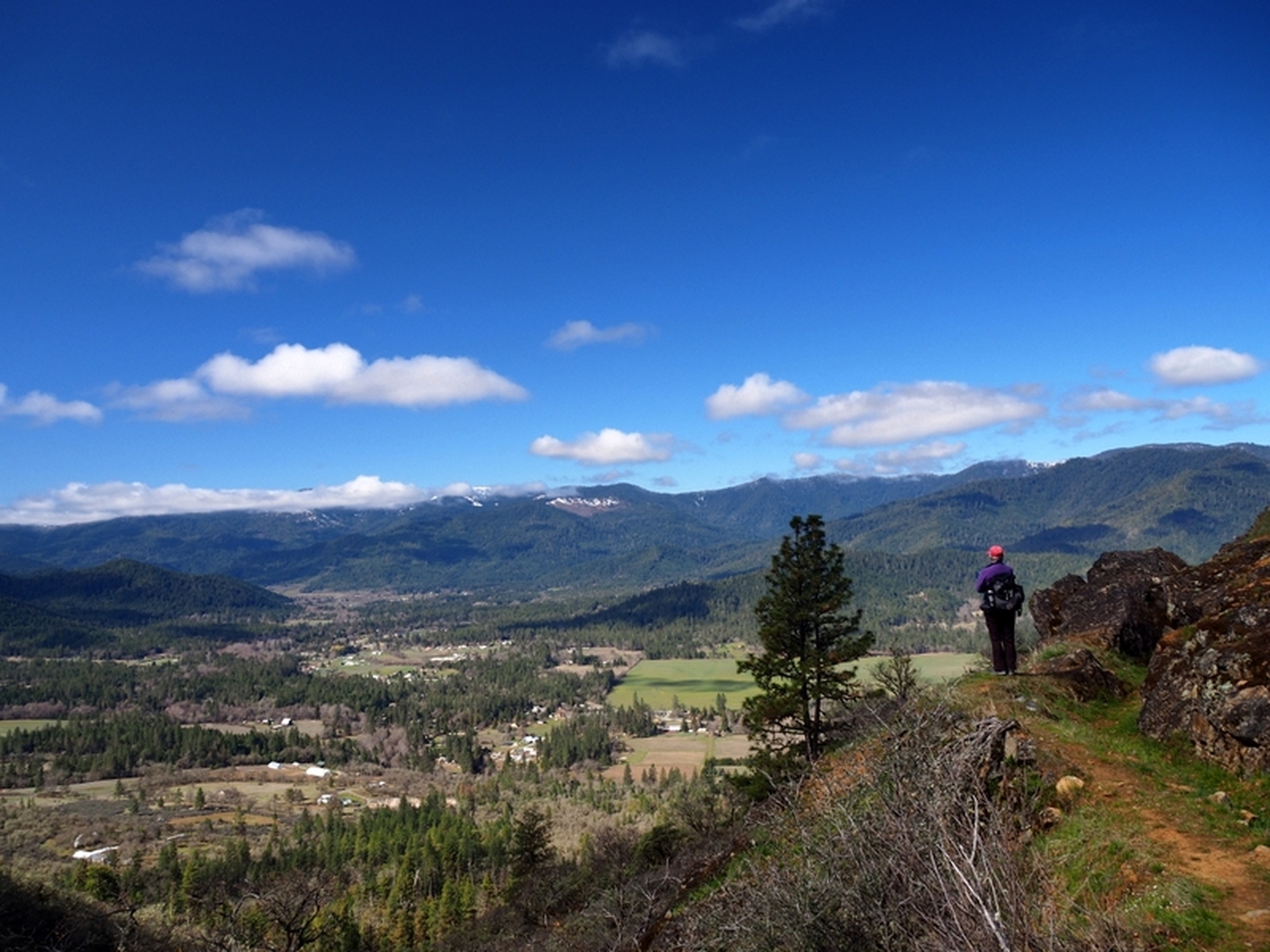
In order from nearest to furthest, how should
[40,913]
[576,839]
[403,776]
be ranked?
[40,913] → [576,839] → [403,776]

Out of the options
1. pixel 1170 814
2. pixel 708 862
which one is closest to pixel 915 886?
pixel 1170 814

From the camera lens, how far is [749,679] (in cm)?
18312

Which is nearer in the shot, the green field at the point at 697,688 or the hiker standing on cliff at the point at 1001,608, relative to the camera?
the hiker standing on cliff at the point at 1001,608

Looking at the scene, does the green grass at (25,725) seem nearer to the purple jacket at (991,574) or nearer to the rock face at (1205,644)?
the purple jacket at (991,574)

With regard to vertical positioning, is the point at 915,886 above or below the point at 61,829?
above

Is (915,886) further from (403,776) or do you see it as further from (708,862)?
(403,776)

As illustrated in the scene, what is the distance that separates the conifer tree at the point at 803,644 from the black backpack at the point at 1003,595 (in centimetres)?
1247

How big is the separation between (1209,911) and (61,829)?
116m

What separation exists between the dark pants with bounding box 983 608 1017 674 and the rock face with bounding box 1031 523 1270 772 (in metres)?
2.61

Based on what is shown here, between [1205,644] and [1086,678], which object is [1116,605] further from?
[1205,644]

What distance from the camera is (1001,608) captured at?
15.3 meters

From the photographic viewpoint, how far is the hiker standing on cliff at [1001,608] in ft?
50.1

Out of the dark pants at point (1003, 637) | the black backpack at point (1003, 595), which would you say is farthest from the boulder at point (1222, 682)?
the black backpack at point (1003, 595)

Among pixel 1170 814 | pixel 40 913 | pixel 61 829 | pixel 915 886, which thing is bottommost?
pixel 61 829
